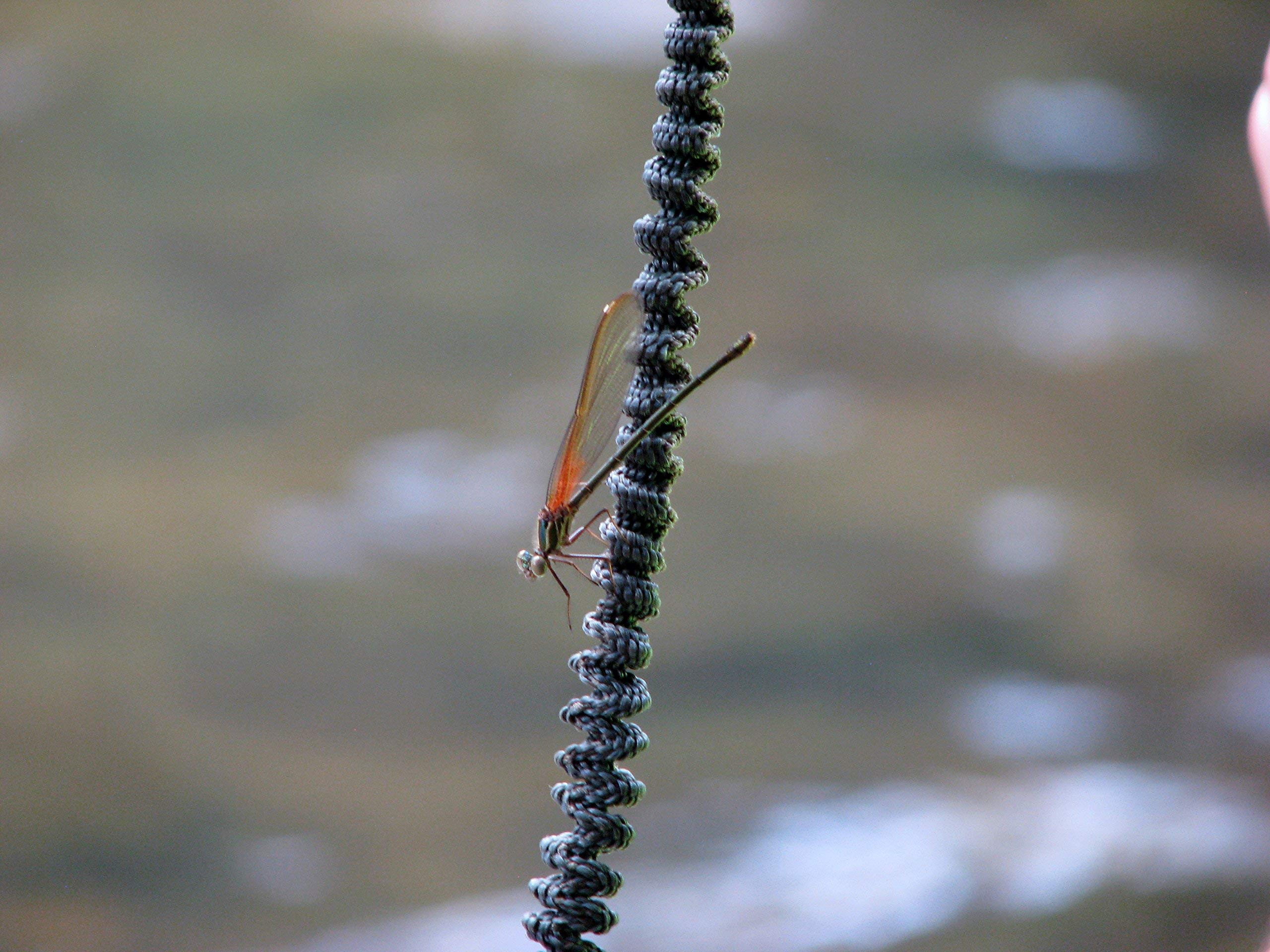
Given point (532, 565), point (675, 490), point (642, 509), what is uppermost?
point (675, 490)

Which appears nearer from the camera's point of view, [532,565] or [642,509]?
[642,509]

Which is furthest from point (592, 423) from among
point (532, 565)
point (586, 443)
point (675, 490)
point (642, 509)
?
point (675, 490)

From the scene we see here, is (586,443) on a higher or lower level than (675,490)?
lower

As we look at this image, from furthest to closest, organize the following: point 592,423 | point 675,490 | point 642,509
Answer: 1. point 675,490
2. point 592,423
3. point 642,509

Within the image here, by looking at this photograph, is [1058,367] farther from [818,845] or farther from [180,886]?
[180,886]

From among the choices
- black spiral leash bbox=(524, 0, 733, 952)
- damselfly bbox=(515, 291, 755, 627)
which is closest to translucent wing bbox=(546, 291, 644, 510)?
damselfly bbox=(515, 291, 755, 627)

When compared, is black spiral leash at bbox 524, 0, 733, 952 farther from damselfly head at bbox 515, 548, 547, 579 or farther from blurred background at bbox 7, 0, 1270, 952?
blurred background at bbox 7, 0, 1270, 952

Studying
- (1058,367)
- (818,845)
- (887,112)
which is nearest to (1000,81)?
(887,112)

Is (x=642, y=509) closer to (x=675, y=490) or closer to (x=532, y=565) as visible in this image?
(x=532, y=565)

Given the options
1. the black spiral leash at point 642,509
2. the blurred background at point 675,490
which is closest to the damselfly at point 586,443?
the black spiral leash at point 642,509
